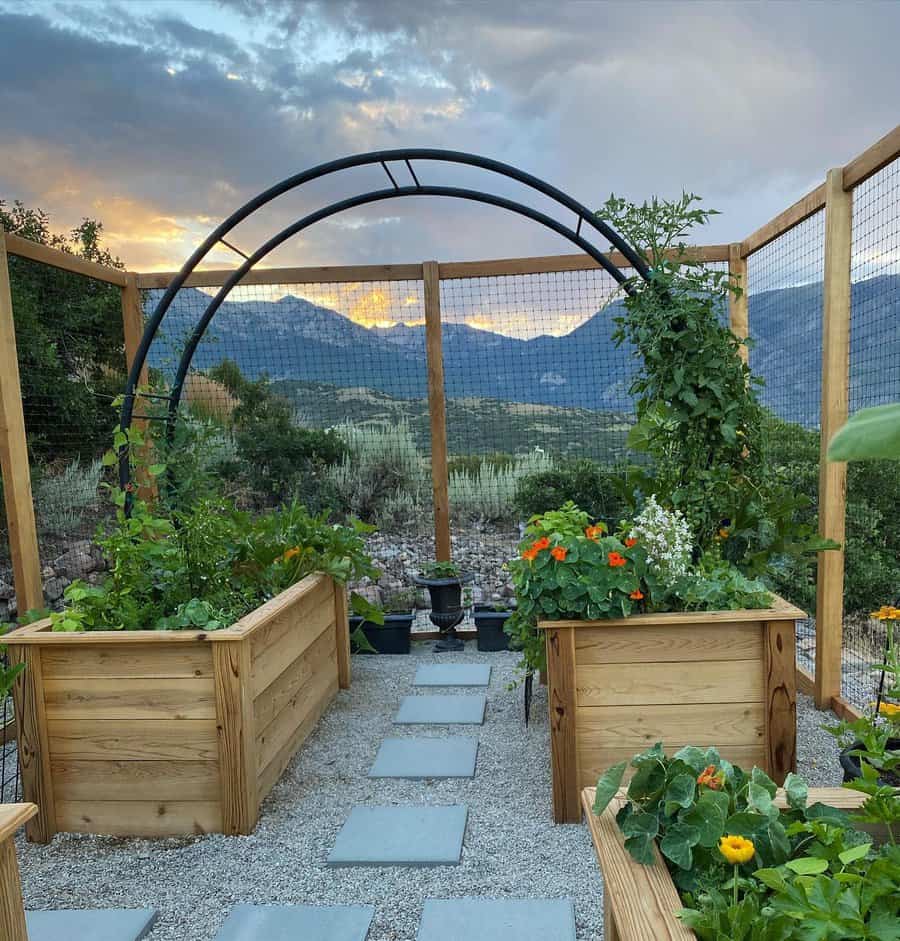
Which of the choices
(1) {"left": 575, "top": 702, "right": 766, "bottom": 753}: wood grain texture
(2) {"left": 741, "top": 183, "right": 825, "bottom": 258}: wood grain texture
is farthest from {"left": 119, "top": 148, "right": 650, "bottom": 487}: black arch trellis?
(1) {"left": 575, "top": 702, "right": 766, "bottom": 753}: wood grain texture

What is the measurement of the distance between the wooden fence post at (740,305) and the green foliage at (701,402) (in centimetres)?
120

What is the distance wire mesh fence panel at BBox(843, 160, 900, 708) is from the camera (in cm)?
253

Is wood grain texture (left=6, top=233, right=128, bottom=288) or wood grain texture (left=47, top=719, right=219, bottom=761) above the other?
wood grain texture (left=6, top=233, right=128, bottom=288)

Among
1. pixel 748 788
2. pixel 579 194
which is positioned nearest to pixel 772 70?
pixel 579 194

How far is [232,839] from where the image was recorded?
2.37m

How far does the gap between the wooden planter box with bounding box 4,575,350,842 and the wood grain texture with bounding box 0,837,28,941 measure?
1.08 m

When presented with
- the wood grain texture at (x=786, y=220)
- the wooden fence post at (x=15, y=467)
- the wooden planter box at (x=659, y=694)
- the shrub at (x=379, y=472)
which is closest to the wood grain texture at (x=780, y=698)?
the wooden planter box at (x=659, y=694)

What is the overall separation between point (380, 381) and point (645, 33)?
2498 mm

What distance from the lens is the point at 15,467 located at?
3066 mm

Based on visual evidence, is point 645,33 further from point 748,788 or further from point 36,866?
point 36,866

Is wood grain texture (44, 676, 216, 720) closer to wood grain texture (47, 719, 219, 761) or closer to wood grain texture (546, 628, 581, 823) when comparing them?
wood grain texture (47, 719, 219, 761)

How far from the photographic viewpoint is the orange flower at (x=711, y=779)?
1182mm

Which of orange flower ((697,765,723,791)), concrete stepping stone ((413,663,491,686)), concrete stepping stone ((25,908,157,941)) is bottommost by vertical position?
concrete stepping stone ((413,663,491,686))

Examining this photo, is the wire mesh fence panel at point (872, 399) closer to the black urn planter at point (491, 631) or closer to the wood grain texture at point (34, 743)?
the black urn planter at point (491, 631)
